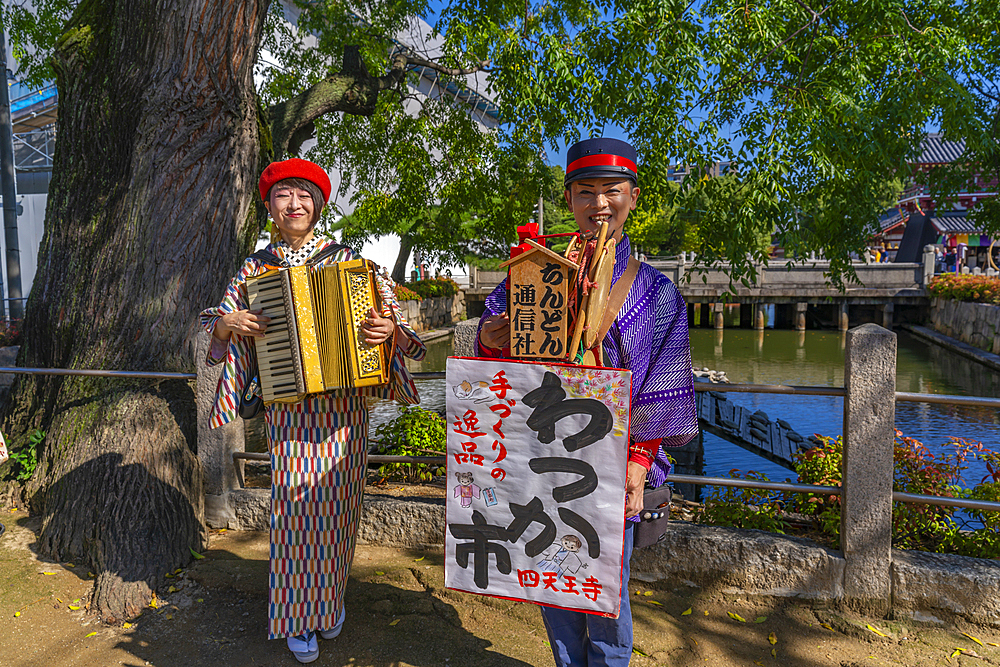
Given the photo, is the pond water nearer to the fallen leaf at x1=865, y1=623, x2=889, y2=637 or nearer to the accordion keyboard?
the accordion keyboard

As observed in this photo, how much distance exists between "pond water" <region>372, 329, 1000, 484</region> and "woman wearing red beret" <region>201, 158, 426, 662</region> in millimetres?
3729

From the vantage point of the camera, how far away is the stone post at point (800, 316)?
25.0m

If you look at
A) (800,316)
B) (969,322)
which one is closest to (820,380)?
(969,322)

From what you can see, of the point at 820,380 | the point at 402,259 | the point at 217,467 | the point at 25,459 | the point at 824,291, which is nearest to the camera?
the point at 217,467

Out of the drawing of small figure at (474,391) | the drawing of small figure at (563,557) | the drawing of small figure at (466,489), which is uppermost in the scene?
the drawing of small figure at (474,391)

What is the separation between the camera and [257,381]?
A: 9.71 ft

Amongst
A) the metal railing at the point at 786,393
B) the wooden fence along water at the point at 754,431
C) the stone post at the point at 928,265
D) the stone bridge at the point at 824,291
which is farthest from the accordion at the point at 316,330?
the stone post at the point at 928,265

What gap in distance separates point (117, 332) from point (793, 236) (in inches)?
213

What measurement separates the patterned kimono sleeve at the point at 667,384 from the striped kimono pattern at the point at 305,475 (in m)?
1.08

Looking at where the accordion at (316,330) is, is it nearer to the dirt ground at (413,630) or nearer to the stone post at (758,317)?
the dirt ground at (413,630)

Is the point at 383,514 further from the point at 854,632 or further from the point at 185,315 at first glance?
the point at 854,632

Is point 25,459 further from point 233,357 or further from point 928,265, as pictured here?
point 928,265

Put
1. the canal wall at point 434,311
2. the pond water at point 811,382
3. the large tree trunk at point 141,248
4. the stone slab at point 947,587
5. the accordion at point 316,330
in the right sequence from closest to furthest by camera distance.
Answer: the accordion at point 316,330, the stone slab at point 947,587, the large tree trunk at point 141,248, the pond water at point 811,382, the canal wall at point 434,311

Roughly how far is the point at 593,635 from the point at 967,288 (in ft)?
68.7
